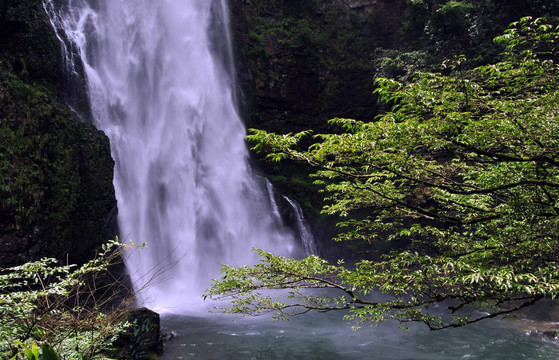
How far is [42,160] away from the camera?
11391 mm

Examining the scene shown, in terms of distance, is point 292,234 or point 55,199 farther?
point 292,234

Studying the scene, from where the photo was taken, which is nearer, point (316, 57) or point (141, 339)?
point (141, 339)

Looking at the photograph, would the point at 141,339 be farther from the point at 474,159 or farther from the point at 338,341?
the point at 474,159

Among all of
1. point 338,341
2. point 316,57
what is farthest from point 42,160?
point 316,57

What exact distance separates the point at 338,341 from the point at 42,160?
11309 mm

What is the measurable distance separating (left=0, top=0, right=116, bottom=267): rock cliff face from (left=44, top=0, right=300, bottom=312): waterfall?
6.77 ft

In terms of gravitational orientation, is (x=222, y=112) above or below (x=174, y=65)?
below

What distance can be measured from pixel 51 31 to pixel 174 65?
23.1ft

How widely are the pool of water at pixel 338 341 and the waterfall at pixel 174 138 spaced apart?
337 cm

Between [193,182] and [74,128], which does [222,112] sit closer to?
[193,182]

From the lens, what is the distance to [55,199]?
11.6m

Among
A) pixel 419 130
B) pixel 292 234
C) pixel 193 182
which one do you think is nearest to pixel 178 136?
pixel 193 182

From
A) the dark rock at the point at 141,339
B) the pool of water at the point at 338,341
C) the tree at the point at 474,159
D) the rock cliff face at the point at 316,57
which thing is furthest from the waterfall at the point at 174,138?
the tree at the point at 474,159

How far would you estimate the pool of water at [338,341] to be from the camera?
33.2ft
